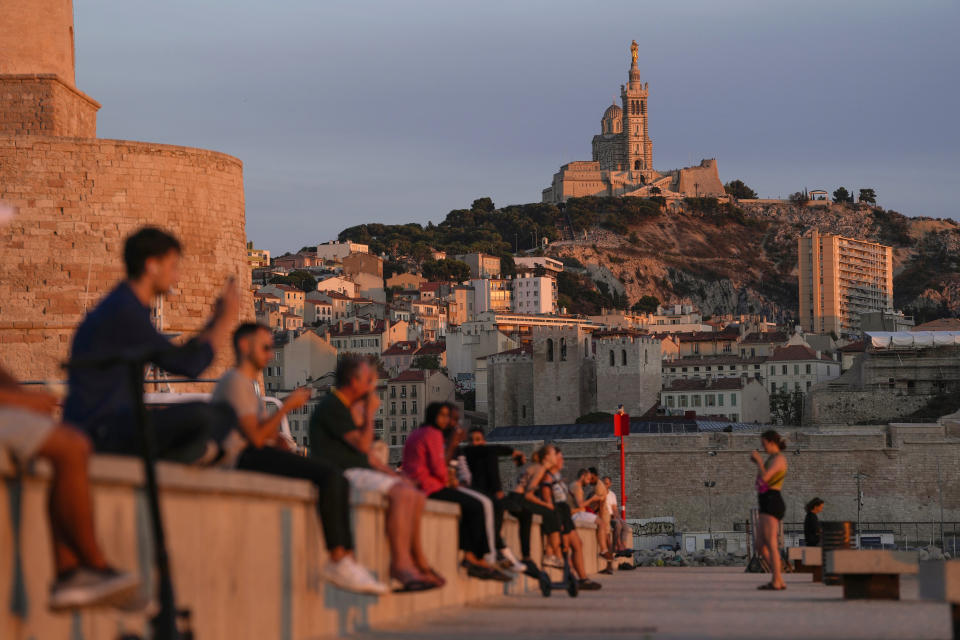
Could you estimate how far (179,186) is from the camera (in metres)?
19.1

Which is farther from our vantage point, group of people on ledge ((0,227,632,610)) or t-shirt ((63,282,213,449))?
t-shirt ((63,282,213,449))

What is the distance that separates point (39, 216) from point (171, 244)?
1451 centimetres

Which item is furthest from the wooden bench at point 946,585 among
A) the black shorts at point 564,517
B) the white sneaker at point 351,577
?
the black shorts at point 564,517

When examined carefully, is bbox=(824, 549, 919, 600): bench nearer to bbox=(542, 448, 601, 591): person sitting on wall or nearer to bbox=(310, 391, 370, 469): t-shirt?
bbox=(542, 448, 601, 591): person sitting on wall

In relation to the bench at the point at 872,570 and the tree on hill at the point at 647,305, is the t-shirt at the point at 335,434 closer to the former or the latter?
the bench at the point at 872,570

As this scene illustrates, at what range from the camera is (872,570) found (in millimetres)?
8203

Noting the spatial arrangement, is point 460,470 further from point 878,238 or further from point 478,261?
point 878,238

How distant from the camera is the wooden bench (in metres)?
5.12

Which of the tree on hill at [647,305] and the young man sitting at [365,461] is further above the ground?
A: the tree on hill at [647,305]

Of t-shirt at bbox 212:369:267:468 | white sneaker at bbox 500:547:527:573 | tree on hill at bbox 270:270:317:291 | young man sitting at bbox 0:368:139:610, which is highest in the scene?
tree on hill at bbox 270:270:317:291

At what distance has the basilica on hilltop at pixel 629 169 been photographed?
17300cm

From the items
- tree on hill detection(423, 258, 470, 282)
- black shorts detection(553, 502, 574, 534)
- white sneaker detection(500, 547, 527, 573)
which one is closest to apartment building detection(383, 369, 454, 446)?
tree on hill detection(423, 258, 470, 282)

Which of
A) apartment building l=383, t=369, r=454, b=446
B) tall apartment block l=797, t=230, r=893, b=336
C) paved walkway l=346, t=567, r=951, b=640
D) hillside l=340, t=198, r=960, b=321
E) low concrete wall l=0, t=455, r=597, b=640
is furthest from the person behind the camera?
hillside l=340, t=198, r=960, b=321

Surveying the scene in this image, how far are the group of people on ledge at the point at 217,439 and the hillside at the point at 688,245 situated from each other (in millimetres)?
130953
